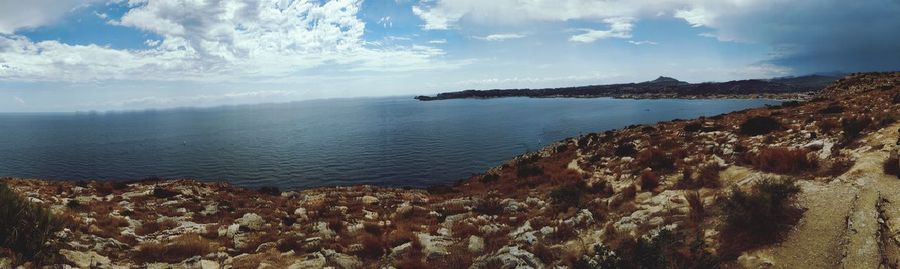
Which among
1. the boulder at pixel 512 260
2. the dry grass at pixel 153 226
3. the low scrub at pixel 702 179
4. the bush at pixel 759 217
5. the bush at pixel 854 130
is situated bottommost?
the dry grass at pixel 153 226

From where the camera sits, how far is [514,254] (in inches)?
451

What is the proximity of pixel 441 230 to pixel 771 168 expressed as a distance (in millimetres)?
12397

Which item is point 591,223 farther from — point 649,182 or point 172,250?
point 172,250

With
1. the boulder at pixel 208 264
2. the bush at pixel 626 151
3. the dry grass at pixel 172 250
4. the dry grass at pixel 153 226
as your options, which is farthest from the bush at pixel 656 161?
the dry grass at pixel 153 226

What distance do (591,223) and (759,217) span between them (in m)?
4.91

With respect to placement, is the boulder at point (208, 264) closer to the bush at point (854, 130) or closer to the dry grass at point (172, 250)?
the dry grass at point (172, 250)

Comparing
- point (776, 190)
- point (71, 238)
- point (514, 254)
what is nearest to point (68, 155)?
point (71, 238)

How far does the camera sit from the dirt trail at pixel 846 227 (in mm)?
7949

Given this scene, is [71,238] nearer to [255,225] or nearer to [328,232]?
[255,225]

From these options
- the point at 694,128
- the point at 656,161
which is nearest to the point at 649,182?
the point at 656,161

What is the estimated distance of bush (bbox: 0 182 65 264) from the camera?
9523mm

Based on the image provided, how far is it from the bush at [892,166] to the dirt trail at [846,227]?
0.15m

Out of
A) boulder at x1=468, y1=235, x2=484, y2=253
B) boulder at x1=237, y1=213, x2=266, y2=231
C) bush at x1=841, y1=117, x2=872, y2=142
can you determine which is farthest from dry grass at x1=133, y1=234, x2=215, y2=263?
bush at x1=841, y1=117, x2=872, y2=142

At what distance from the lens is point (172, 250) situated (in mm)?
12930
